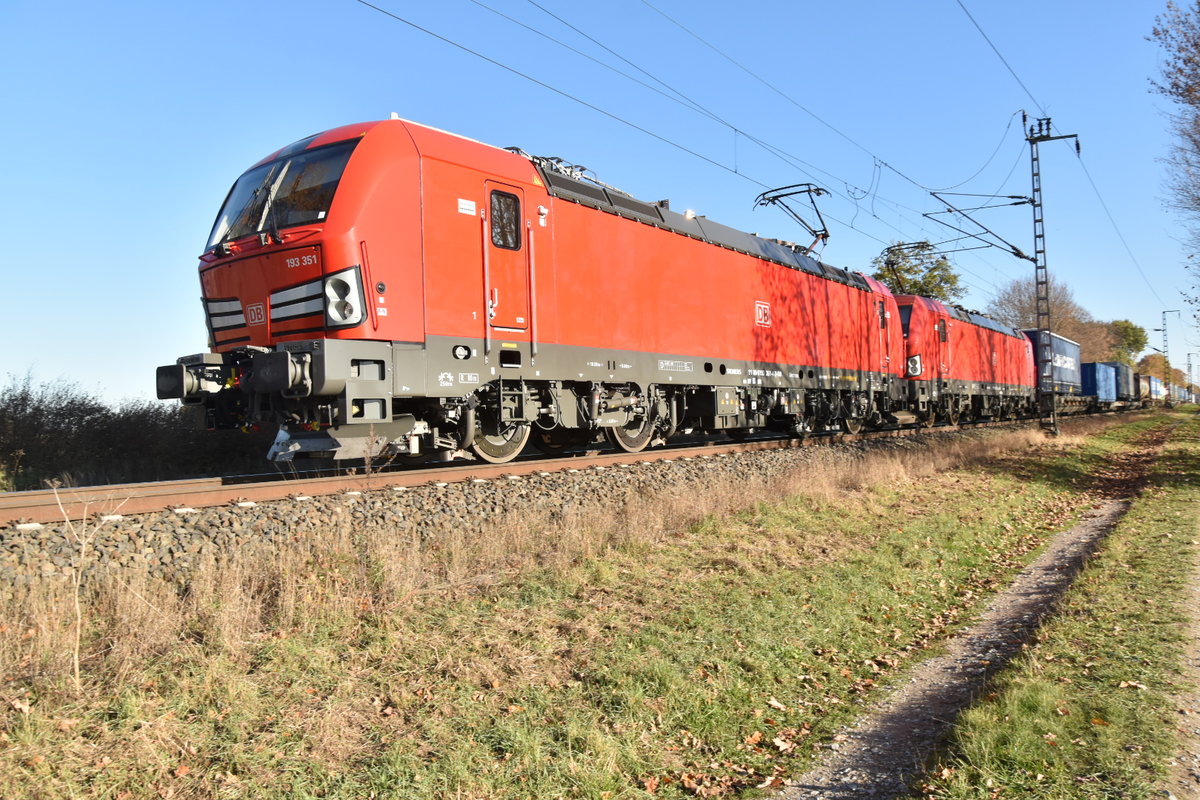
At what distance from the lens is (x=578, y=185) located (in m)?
11.5

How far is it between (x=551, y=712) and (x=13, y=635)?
3258mm

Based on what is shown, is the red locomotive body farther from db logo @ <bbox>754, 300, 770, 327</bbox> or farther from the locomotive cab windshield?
the locomotive cab windshield

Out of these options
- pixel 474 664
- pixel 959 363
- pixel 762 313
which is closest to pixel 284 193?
pixel 474 664

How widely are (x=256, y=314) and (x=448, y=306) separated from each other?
7.32 ft

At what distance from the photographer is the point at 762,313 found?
53.4 feet

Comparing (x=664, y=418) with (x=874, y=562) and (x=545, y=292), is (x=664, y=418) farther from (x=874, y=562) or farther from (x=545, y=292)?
(x=874, y=562)

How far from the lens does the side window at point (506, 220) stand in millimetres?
9828

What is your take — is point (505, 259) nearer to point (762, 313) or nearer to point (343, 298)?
point (343, 298)

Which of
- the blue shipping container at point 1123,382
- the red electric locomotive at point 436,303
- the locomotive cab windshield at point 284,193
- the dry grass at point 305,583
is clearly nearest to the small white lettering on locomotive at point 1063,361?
the blue shipping container at point 1123,382

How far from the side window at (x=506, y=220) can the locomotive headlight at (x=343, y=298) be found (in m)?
2.14

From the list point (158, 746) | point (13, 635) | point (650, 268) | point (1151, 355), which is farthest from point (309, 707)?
point (1151, 355)

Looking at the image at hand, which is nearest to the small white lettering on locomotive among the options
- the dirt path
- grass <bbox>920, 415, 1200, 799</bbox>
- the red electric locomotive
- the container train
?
the container train

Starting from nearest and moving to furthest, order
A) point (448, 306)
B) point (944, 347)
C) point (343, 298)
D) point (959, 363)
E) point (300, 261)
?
1. point (343, 298)
2. point (300, 261)
3. point (448, 306)
4. point (944, 347)
5. point (959, 363)

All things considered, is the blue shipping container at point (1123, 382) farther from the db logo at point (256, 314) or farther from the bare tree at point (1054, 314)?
the db logo at point (256, 314)
